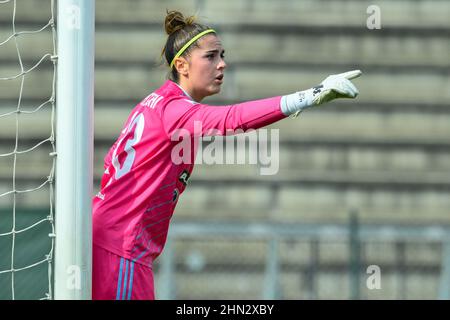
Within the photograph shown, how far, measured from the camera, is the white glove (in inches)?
128

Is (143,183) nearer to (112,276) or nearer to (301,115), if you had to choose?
(112,276)

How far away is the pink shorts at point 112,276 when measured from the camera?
3719mm

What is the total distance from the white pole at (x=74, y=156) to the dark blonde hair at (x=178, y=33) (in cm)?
48

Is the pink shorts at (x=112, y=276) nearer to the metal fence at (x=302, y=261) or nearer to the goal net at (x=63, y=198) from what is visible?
the goal net at (x=63, y=198)

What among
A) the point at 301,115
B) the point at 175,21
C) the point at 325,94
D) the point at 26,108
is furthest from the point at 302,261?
the point at 325,94

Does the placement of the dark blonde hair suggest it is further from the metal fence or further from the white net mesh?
the white net mesh

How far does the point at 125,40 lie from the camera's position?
7918 mm

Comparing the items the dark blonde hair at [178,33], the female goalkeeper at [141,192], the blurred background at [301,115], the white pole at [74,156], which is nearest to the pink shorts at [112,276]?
the female goalkeeper at [141,192]

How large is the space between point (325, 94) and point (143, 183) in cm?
75
